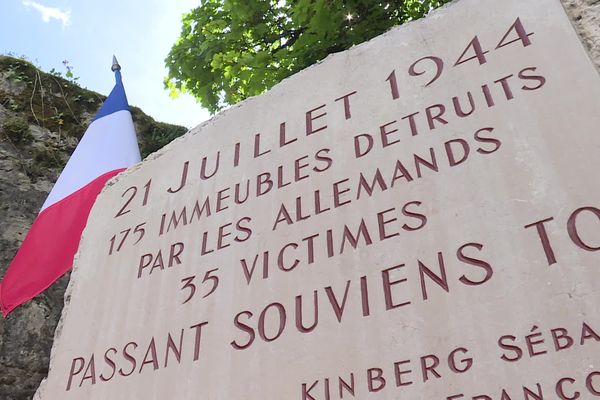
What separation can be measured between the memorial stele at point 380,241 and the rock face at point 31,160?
171 centimetres

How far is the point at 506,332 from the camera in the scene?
1662mm

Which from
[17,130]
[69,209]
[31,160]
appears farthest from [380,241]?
[17,130]

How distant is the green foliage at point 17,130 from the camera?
19.1 ft

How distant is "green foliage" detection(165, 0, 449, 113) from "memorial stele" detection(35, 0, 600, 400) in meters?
1.71

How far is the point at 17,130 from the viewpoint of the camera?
5879 mm

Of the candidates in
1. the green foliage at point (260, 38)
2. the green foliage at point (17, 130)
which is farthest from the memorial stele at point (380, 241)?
the green foliage at point (17, 130)

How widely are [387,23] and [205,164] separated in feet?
8.15

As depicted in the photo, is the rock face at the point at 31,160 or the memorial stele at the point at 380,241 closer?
the memorial stele at the point at 380,241

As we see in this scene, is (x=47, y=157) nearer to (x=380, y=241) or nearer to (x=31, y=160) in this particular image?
(x=31, y=160)

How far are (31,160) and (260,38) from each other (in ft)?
8.58

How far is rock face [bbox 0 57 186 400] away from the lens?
4273 mm

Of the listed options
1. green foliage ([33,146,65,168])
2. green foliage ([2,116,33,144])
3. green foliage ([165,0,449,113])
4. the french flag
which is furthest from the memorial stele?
green foliage ([2,116,33,144])

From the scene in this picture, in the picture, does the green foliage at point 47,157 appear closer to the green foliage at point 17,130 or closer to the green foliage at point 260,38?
the green foliage at point 17,130

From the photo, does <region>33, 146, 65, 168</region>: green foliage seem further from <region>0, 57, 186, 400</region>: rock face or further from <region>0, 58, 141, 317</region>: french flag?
<region>0, 58, 141, 317</region>: french flag
